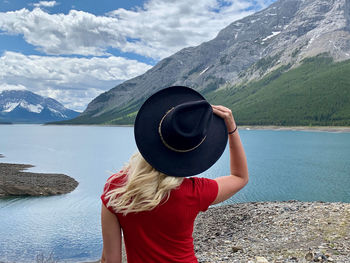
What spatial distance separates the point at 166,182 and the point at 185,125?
42 centimetres

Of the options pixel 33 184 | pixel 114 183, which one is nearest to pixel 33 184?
pixel 33 184

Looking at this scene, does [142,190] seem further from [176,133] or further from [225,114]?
[225,114]

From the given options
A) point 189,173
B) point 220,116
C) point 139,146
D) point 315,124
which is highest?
point 220,116

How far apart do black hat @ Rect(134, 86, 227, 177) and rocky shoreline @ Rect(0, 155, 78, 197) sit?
100 feet

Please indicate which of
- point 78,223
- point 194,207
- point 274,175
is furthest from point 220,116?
point 274,175

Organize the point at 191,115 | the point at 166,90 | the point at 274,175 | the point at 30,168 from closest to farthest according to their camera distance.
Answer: the point at 191,115 → the point at 166,90 → the point at 274,175 → the point at 30,168

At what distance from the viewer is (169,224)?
236 cm

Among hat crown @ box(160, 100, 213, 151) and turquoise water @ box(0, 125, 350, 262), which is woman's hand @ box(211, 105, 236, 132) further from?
turquoise water @ box(0, 125, 350, 262)

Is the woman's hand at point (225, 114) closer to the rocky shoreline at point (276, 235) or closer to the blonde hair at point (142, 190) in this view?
the blonde hair at point (142, 190)

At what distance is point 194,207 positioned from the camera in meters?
2.39

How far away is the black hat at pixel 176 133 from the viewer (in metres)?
2.17

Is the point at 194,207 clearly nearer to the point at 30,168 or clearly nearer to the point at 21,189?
the point at 21,189

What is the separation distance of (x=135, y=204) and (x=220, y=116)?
3.14ft

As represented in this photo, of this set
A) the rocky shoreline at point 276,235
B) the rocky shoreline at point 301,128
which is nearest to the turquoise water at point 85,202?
the rocky shoreline at point 276,235
